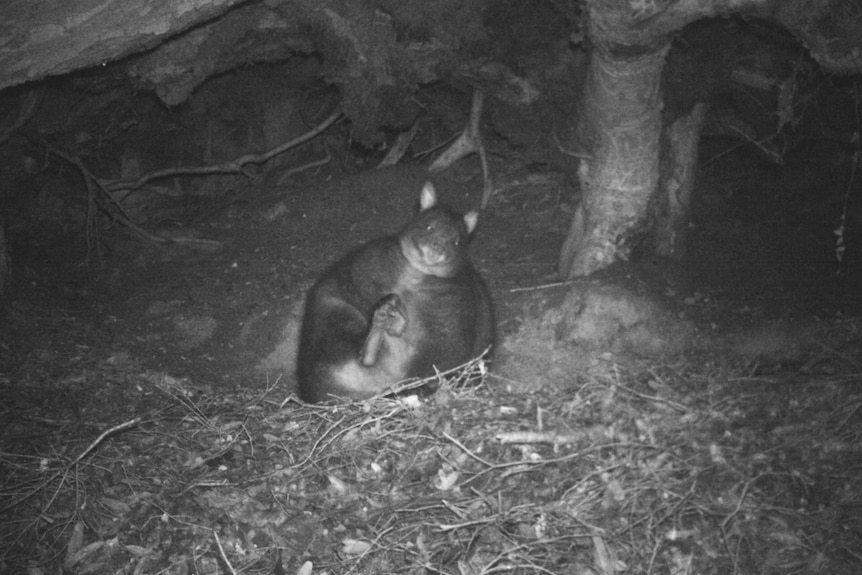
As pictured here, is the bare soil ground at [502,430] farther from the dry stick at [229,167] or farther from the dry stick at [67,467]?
the dry stick at [229,167]

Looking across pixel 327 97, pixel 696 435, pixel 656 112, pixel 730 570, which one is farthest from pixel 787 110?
pixel 327 97

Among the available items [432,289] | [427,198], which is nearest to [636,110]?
[427,198]

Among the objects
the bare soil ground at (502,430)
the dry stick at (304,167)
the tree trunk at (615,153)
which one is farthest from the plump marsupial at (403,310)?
the dry stick at (304,167)

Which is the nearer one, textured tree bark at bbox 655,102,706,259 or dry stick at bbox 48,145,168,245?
textured tree bark at bbox 655,102,706,259

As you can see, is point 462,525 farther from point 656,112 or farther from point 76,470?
point 656,112

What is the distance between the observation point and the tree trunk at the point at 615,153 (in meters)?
6.38

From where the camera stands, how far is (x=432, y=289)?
6.98 m

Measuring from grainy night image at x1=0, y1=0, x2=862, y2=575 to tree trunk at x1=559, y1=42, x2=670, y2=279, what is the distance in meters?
0.02

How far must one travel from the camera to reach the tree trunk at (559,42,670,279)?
6.38 metres

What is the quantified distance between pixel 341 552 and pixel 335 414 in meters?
1.32

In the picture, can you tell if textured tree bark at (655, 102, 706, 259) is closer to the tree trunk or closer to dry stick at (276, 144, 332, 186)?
the tree trunk

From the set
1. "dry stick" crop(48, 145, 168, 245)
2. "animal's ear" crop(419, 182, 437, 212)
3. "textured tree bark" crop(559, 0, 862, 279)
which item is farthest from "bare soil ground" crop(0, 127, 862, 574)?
"animal's ear" crop(419, 182, 437, 212)

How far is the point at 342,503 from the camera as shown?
14.8ft

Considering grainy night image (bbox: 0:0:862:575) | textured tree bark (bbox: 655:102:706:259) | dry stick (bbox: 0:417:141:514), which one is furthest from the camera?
textured tree bark (bbox: 655:102:706:259)
